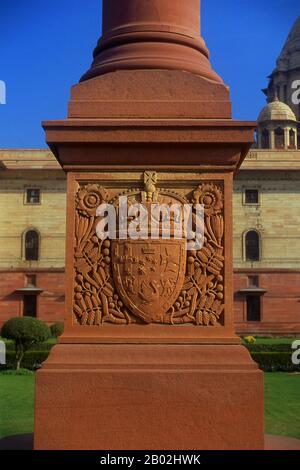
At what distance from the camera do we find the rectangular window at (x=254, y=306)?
30.3m

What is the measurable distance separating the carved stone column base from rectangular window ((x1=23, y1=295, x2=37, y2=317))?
27681 millimetres

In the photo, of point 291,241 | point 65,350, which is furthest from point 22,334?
point 291,241

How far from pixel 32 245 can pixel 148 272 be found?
2797 centimetres

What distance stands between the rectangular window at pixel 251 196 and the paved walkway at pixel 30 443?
27519mm

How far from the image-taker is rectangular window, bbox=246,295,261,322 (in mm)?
30267

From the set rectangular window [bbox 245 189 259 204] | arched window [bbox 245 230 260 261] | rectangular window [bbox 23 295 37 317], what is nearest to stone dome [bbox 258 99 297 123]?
rectangular window [bbox 245 189 259 204]

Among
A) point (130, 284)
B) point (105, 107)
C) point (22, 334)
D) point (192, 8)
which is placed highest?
point (192, 8)

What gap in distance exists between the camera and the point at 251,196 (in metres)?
31.2

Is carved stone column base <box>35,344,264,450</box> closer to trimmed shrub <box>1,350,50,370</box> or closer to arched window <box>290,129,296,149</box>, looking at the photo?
trimmed shrub <box>1,350,50,370</box>

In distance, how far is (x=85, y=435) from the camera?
3.21 meters

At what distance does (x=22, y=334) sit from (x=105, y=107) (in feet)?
41.5

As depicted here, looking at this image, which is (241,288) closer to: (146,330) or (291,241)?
(291,241)

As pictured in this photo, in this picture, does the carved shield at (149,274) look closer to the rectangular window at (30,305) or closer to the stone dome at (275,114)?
the rectangular window at (30,305)

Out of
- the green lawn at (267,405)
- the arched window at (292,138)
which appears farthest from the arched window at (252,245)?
the green lawn at (267,405)
